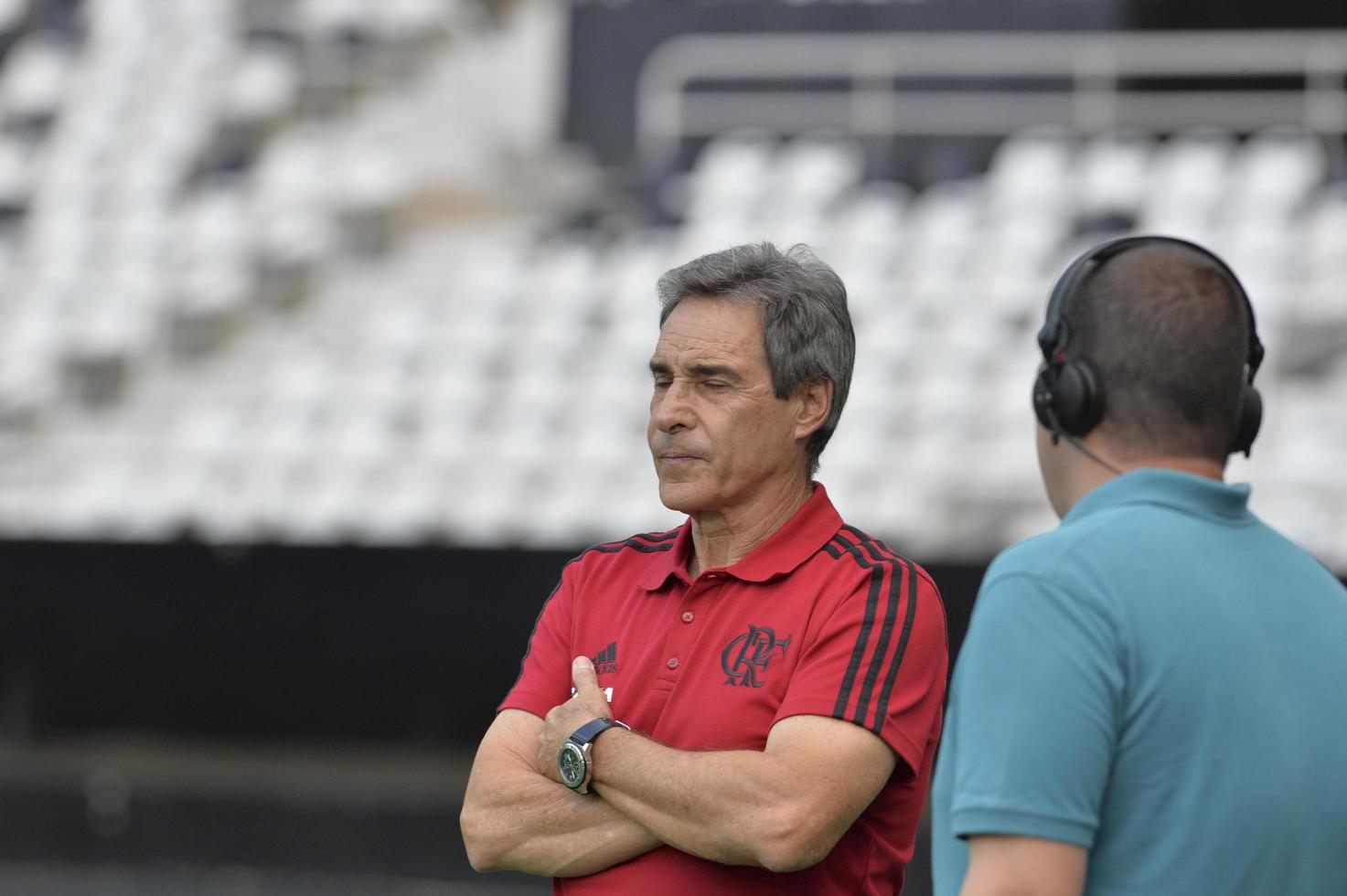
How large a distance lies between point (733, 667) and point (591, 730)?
177 mm

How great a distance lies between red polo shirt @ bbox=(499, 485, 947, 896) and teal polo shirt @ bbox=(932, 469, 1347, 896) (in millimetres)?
468

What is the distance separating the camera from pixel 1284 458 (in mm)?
7113

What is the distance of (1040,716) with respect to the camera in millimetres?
1334

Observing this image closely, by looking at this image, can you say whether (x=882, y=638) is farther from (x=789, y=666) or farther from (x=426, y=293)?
(x=426, y=293)

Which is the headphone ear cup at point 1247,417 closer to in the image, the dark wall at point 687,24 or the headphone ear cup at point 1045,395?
the headphone ear cup at point 1045,395

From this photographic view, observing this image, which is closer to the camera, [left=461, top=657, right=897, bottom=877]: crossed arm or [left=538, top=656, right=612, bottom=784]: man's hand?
[left=461, top=657, right=897, bottom=877]: crossed arm

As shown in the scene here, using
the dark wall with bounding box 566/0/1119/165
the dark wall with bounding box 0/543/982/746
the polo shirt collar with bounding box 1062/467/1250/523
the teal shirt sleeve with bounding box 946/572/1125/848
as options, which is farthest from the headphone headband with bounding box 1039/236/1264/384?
the dark wall with bounding box 566/0/1119/165

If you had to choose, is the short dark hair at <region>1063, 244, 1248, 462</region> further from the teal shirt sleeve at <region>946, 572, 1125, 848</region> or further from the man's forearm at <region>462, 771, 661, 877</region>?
the man's forearm at <region>462, 771, 661, 877</region>

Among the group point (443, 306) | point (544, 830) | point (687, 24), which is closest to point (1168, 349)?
point (544, 830)

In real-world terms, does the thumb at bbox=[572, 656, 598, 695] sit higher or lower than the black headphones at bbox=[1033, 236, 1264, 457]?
lower

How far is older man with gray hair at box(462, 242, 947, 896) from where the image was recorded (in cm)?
183

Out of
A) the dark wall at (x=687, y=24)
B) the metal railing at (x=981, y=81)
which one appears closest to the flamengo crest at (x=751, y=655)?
the metal railing at (x=981, y=81)

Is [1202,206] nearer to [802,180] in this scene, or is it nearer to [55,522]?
[802,180]

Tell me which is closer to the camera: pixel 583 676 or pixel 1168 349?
pixel 1168 349
